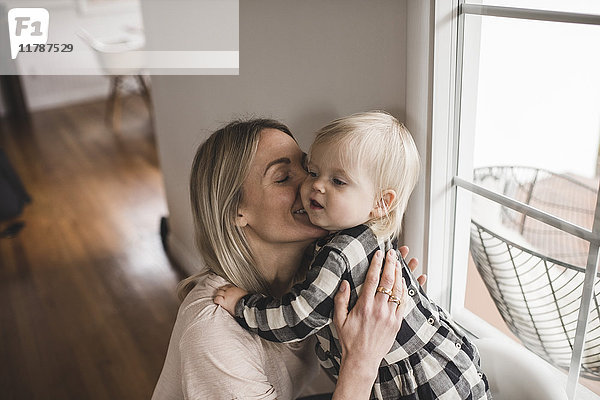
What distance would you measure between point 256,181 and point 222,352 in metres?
0.37

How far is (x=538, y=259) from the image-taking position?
1.28m

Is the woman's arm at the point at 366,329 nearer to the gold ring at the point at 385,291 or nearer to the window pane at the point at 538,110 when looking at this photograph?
the gold ring at the point at 385,291

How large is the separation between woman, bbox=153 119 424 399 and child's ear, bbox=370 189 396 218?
0.31 ft

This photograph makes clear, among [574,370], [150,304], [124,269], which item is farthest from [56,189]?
[574,370]

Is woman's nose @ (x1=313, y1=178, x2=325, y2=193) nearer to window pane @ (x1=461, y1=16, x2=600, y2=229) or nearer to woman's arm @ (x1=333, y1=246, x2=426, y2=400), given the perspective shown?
woman's arm @ (x1=333, y1=246, x2=426, y2=400)

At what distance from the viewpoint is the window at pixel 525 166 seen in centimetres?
111

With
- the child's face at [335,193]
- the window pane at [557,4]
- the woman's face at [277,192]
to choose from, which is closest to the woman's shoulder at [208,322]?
the woman's face at [277,192]

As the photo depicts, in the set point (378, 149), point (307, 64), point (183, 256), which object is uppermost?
point (307, 64)

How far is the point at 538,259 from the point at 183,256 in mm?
2264

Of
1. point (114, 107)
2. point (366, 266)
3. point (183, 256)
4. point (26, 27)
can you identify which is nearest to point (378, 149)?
point (366, 266)

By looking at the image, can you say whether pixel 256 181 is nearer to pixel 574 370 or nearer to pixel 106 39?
pixel 574 370

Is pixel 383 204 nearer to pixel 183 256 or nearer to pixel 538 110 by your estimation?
pixel 538 110

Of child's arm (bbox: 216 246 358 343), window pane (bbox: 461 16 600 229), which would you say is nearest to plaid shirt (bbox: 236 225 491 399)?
child's arm (bbox: 216 246 358 343)

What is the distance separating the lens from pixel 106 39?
632 cm
